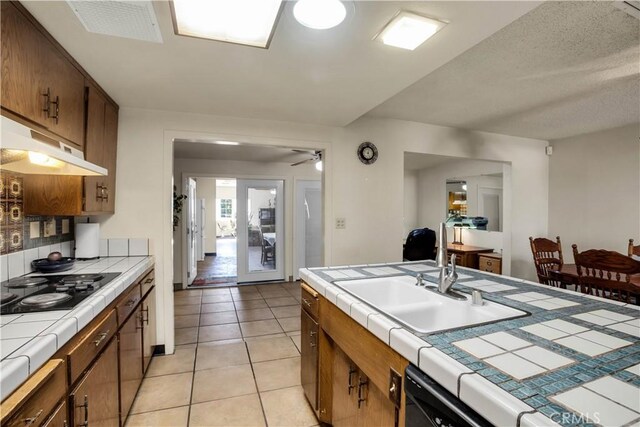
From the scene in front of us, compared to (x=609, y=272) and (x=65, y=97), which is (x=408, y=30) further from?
(x=609, y=272)

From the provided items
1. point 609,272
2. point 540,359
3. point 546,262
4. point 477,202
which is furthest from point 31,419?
point 477,202

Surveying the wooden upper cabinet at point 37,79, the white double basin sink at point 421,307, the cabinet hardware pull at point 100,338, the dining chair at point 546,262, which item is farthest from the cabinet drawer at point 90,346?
the dining chair at point 546,262

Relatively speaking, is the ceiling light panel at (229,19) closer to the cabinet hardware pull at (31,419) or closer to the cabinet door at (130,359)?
the cabinet hardware pull at (31,419)

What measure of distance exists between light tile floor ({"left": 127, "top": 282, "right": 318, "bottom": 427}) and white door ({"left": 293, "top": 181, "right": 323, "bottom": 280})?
5.17 feet

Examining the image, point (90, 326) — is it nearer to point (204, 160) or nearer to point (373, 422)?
point (373, 422)

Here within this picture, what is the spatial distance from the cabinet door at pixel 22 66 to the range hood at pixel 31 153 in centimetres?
12

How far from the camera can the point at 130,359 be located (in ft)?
6.19

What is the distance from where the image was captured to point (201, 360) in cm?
263

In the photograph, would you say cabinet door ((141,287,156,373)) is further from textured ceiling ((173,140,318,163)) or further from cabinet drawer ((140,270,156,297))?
textured ceiling ((173,140,318,163))

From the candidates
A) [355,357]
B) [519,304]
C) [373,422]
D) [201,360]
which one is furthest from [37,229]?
[519,304]

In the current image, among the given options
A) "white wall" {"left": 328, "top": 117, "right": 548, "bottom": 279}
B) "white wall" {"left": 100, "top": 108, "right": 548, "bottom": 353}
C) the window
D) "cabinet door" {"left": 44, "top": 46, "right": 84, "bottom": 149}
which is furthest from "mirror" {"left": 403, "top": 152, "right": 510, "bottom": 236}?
the window

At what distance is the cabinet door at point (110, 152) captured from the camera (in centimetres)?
233

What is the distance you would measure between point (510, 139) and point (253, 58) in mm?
3784

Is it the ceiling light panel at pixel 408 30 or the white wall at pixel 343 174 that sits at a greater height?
the ceiling light panel at pixel 408 30
